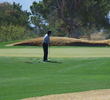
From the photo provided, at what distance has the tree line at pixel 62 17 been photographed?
8175cm

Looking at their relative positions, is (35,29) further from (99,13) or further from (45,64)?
(45,64)

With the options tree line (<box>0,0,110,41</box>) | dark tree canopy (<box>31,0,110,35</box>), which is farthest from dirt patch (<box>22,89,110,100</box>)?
dark tree canopy (<box>31,0,110,35</box>)

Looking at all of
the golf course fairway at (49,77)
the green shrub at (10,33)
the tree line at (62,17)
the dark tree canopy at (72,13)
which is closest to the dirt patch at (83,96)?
the golf course fairway at (49,77)

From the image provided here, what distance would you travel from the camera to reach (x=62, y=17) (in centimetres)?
8425

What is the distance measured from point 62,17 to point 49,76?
66.1 metres

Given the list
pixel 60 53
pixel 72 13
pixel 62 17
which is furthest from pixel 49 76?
pixel 62 17

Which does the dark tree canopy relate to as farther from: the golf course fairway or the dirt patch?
the dirt patch

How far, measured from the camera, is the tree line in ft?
268

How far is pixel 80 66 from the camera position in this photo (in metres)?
22.2

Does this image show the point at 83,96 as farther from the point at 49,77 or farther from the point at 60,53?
the point at 60,53

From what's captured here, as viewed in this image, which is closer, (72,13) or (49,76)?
(49,76)

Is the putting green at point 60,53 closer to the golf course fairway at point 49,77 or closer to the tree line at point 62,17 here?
the golf course fairway at point 49,77

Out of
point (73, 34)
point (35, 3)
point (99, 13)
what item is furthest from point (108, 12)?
point (35, 3)

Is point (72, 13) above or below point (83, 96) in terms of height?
above
